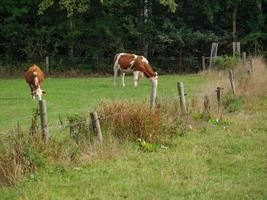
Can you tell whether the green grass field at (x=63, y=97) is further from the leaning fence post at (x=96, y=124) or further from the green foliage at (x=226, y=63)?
the green foliage at (x=226, y=63)

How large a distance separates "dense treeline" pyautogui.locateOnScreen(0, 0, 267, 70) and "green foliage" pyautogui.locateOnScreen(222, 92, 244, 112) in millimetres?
20732

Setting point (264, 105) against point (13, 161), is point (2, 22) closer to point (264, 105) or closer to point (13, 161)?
point (264, 105)

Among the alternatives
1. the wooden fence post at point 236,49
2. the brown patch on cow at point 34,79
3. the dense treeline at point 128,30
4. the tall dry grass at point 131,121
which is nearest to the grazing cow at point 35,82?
the brown patch on cow at point 34,79

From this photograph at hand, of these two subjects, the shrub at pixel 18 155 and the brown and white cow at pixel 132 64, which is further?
the brown and white cow at pixel 132 64

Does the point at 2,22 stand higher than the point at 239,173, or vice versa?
the point at 2,22

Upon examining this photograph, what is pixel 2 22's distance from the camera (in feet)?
125

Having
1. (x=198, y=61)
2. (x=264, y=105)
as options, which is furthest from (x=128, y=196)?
(x=198, y=61)

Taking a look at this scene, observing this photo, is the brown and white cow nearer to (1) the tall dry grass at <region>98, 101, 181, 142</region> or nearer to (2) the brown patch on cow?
(2) the brown patch on cow

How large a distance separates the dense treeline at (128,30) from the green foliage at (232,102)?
20.7 metres

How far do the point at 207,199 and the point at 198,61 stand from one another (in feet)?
103

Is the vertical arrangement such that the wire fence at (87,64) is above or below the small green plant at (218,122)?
above

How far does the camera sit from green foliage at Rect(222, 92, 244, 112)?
15965 mm

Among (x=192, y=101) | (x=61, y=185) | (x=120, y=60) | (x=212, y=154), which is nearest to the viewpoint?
(x=61, y=185)

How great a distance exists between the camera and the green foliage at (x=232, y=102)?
52.4ft
